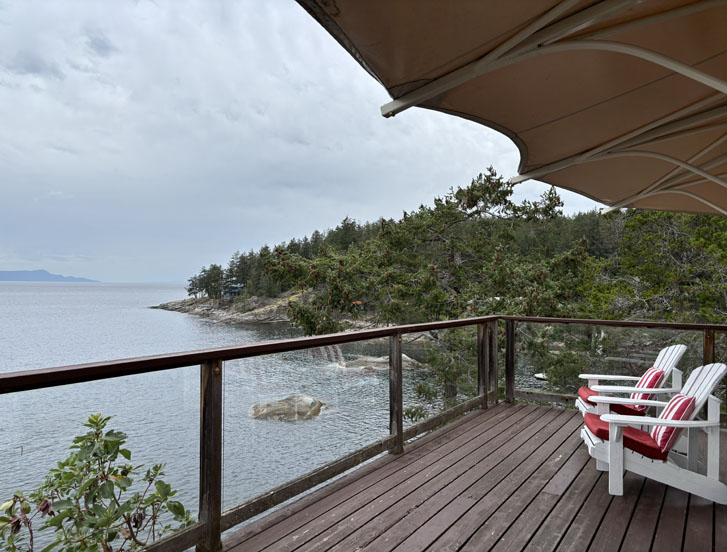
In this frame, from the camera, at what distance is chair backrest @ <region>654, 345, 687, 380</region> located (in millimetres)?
3699

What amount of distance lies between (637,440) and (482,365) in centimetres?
214

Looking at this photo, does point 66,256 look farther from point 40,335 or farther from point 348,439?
point 348,439

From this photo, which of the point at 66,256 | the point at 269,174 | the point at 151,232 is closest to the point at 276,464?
the point at 269,174

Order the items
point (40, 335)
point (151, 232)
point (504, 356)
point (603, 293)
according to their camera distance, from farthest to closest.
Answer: point (151, 232) → point (40, 335) → point (603, 293) → point (504, 356)

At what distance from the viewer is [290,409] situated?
8.95 ft

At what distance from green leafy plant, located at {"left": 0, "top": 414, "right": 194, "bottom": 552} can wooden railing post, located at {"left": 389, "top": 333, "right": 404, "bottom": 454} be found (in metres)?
1.84

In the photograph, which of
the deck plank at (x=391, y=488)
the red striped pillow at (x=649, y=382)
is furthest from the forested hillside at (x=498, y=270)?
the deck plank at (x=391, y=488)

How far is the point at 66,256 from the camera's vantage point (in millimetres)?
56344

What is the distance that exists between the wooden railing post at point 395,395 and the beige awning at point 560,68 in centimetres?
177

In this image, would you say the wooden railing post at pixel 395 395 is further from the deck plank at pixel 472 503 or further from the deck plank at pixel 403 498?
the deck plank at pixel 472 503

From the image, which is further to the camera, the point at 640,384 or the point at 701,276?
the point at 701,276

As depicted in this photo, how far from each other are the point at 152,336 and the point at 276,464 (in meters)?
33.0

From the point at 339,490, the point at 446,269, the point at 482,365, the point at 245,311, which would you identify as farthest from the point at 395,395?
the point at 245,311

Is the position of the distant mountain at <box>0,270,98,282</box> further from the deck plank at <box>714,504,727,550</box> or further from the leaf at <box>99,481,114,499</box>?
the deck plank at <box>714,504,727,550</box>
